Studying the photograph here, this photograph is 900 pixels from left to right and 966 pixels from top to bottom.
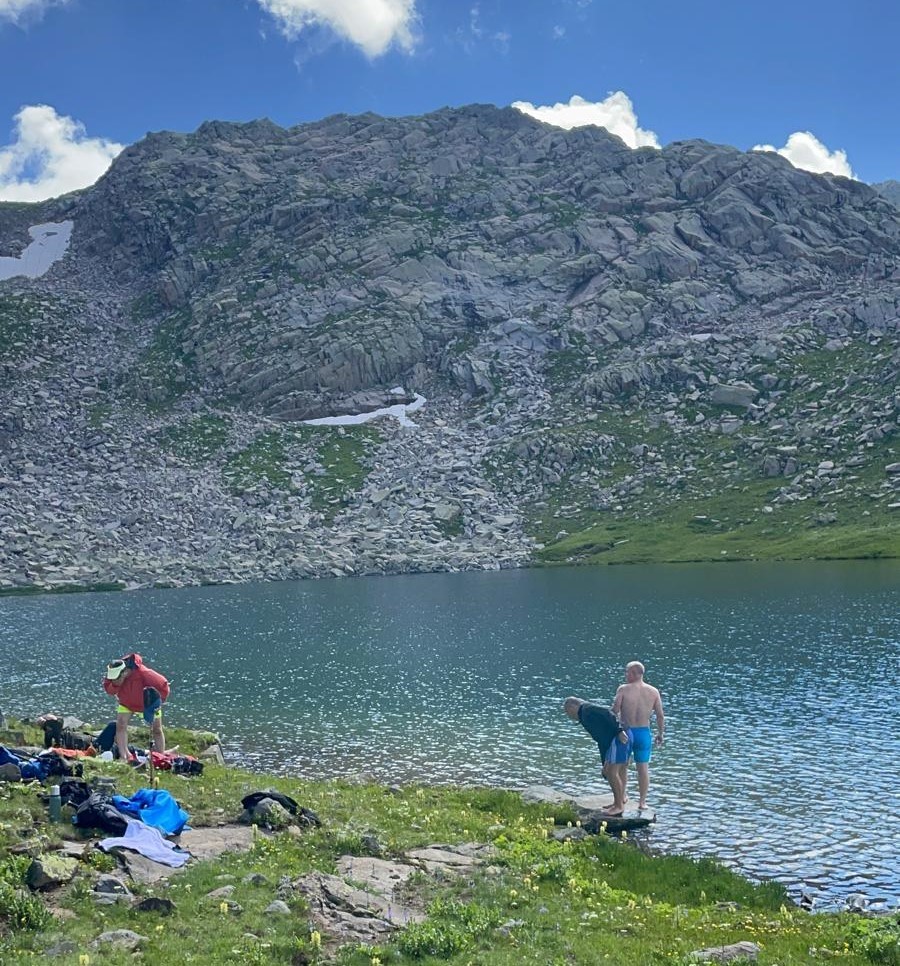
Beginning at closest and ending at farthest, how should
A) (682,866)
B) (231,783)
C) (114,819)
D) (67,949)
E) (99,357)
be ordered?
1. (67,949)
2. (114,819)
3. (682,866)
4. (231,783)
5. (99,357)

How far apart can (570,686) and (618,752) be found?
2468cm

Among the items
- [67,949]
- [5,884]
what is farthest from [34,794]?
[67,949]

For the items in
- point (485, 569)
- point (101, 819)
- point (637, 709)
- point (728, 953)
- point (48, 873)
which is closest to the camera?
point (728, 953)

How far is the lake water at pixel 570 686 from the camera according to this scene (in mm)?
26516

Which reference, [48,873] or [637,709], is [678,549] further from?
[48,873]

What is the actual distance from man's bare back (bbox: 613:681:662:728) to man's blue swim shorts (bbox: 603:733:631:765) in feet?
1.58

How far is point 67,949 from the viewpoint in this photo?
471 inches

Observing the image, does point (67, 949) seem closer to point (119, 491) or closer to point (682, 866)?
point (682, 866)

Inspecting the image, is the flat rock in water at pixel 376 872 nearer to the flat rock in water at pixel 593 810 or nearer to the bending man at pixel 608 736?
the bending man at pixel 608 736

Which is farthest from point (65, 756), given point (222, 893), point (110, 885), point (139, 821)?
point (222, 893)

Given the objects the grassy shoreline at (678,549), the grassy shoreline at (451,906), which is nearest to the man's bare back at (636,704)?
the grassy shoreline at (451,906)

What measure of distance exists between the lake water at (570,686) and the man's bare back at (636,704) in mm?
3581

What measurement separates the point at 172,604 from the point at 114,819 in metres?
91.3

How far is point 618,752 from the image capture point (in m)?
24.1
